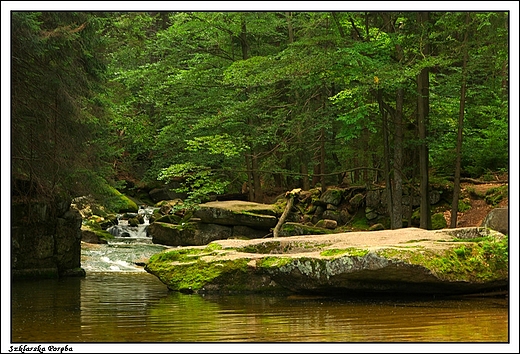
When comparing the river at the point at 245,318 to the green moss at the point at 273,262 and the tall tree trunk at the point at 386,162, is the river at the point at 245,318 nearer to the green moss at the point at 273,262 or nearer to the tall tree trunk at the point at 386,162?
the green moss at the point at 273,262

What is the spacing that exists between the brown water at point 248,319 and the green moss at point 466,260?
37 cm

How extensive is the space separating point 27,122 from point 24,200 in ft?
8.55

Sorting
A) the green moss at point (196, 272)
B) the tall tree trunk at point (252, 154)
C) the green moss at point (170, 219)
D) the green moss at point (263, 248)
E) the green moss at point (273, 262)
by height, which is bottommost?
the green moss at point (196, 272)

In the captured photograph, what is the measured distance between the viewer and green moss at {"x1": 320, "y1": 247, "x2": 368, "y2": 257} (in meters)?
8.49

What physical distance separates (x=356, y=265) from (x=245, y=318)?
1990mm

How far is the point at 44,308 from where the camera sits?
8.84 m

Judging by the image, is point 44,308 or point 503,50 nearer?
point 44,308

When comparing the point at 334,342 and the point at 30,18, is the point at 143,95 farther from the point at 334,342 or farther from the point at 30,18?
the point at 334,342

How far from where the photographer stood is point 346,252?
8.74 meters

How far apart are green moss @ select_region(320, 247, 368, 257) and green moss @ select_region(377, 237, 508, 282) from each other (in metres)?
0.29

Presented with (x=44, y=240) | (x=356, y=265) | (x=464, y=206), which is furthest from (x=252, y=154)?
(x=356, y=265)

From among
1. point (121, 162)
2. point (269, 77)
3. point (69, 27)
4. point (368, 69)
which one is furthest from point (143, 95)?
point (69, 27)

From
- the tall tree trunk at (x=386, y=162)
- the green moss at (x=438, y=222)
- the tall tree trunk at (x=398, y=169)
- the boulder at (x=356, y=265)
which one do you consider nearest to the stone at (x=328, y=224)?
the tall tree trunk at (x=386, y=162)

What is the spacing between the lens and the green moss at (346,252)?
8492mm
